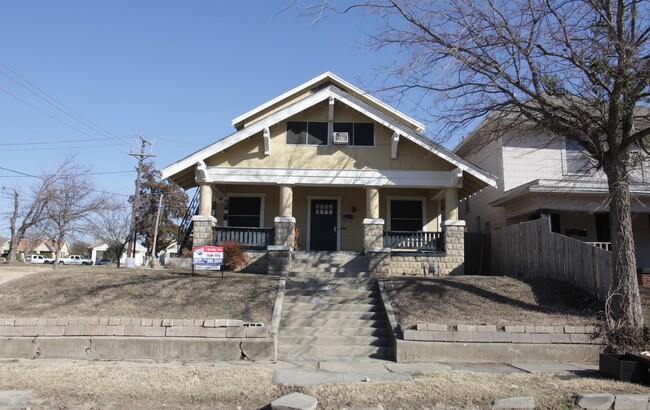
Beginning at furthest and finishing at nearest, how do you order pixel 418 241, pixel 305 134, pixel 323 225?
pixel 323 225
pixel 305 134
pixel 418 241

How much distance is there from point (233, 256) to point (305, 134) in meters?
4.76

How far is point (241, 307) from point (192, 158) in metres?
6.91

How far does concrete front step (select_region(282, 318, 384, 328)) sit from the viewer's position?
1062cm

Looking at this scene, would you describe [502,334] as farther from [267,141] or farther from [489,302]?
[267,141]

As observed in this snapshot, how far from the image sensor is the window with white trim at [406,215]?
60.3 feet

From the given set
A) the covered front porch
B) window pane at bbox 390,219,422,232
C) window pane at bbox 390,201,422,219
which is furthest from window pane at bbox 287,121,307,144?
window pane at bbox 390,219,422,232

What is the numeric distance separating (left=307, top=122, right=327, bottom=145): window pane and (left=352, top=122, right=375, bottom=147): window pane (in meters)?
1.02

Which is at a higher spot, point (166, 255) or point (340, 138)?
point (340, 138)

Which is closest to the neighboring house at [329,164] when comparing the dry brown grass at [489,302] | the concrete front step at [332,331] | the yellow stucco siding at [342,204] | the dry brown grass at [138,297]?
the yellow stucco siding at [342,204]

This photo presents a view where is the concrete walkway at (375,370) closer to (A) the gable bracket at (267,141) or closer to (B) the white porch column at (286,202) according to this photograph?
(B) the white porch column at (286,202)

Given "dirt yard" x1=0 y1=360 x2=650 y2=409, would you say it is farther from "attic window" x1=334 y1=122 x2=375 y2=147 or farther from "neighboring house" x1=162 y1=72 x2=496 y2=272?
"attic window" x1=334 y1=122 x2=375 y2=147

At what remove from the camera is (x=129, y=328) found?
934 centimetres

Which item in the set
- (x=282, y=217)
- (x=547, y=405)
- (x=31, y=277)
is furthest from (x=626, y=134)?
(x=31, y=277)

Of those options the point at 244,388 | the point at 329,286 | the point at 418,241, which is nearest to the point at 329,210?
the point at 418,241
